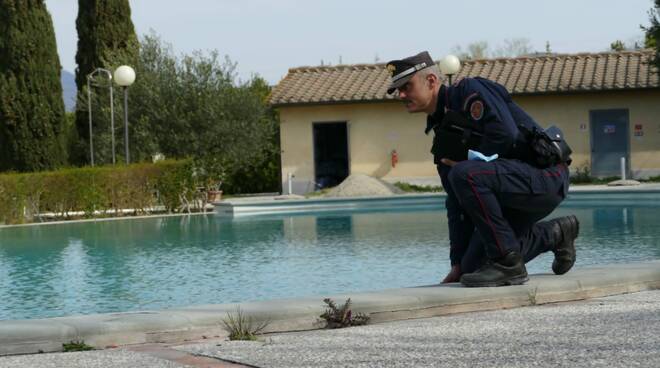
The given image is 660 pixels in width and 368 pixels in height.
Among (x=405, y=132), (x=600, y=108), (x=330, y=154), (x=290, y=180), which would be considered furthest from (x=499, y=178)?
(x=330, y=154)

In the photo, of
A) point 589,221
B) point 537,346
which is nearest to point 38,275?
point 537,346

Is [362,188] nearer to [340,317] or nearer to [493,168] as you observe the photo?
[493,168]

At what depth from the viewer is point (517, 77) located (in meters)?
32.1

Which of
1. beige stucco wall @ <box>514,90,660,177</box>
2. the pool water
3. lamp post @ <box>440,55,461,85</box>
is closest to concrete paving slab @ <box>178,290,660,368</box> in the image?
the pool water

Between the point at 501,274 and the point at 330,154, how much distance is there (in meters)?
27.4

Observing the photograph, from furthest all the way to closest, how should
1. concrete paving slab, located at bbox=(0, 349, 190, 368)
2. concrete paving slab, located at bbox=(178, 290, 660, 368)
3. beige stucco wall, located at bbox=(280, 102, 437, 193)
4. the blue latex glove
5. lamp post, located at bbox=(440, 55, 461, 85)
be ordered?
beige stucco wall, located at bbox=(280, 102, 437, 193), lamp post, located at bbox=(440, 55, 461, 85), the blue latex glove, concrete paving slab, located at bbox=(0, 349, 190, 368), concrete paving slab, located at bbox=(178, 290, 660, 368)

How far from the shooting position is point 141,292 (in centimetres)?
1021

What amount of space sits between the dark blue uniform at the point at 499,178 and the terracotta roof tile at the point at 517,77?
2377 centimetres

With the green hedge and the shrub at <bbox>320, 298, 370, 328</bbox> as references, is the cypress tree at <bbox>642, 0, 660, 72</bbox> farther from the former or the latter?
the shrub at <bbox>320, 298, 370, 328</bbox>

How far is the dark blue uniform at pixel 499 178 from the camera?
680 cm

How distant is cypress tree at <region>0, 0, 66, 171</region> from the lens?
101ft

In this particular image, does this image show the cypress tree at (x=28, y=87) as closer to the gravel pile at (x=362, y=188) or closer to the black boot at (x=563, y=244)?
the gravel pile at (x=362, y=188)

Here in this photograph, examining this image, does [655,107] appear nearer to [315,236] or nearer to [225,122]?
[225,122]

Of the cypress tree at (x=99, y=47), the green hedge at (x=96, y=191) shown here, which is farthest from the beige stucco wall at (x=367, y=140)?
the green hedge at (x=96, y=191)
